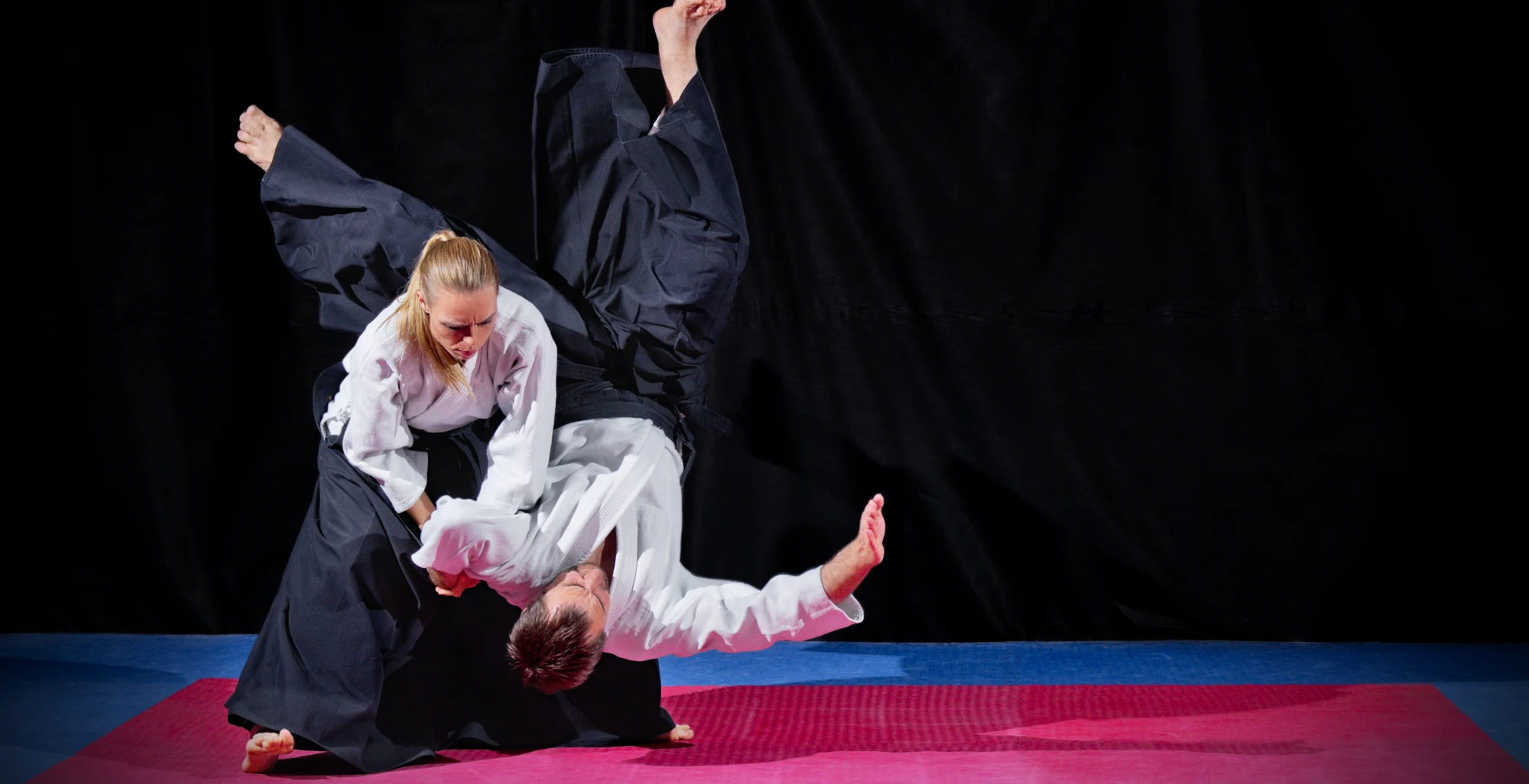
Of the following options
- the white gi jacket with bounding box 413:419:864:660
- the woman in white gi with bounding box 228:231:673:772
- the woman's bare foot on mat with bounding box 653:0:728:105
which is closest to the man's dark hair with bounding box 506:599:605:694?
the white gi jacket with bounding box 413:419:864:660

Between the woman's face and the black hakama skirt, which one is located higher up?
the woman's face

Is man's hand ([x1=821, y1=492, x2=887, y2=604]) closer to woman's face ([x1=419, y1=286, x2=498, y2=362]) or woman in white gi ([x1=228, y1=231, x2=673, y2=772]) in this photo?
woman in white gi ([x1=228, y1=231, x2=673, y2=772])

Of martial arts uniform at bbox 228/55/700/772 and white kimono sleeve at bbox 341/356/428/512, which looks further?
martial arts uniform at bbox 228/55/700/772

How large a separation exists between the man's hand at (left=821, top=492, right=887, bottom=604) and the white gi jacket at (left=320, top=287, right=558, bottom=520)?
59cm

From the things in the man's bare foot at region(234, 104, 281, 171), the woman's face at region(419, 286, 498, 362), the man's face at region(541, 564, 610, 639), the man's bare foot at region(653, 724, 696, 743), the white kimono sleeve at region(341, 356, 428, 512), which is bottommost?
the man's bare foot at region(653, 724, 696, 743)

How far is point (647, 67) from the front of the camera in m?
3.13

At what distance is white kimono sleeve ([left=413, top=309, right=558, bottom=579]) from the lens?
2.62 m

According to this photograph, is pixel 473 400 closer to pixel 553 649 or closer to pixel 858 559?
pixel 553 649

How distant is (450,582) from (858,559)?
2.56ft

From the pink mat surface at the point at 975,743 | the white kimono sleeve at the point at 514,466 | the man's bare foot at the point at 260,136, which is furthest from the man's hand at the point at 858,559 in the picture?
the man's bare foot at the point at 260,136

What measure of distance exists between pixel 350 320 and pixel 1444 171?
2.87 meters

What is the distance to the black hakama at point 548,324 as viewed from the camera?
281cm

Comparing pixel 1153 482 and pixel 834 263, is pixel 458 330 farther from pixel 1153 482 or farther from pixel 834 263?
pixel 1153 482

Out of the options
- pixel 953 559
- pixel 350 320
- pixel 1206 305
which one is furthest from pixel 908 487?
pixel 350 320
